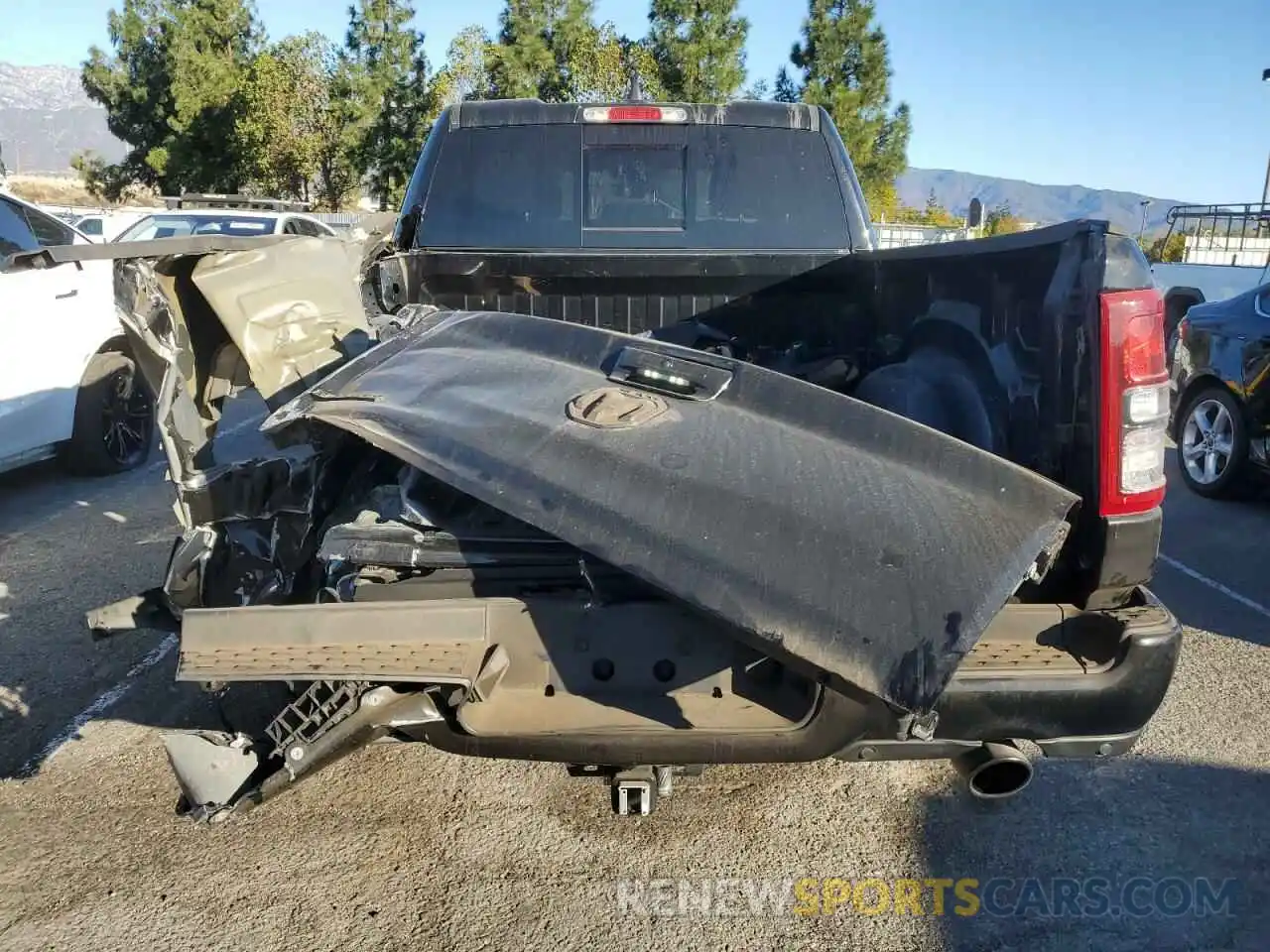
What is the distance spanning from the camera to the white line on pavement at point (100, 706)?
350 cm

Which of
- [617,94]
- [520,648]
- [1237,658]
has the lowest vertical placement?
[1237,658]

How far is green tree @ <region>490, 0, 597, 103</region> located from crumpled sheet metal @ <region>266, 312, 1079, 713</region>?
29.2 m

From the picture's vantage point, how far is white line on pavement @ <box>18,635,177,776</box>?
3504 millimetres

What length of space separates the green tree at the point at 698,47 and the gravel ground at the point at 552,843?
93.9 ft

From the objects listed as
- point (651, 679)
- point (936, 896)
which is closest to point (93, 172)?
point (651, 679)

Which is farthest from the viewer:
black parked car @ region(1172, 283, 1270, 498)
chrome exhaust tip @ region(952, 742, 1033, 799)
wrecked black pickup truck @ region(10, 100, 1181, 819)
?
black parked car @ region(1172, 283, 1270, 498)

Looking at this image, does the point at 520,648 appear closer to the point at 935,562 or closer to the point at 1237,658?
the point at 935,562

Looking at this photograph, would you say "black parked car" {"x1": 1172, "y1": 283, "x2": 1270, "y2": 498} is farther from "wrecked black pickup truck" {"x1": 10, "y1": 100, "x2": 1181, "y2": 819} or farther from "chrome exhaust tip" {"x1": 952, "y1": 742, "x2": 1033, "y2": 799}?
"chrome exhaust tip" {"x1": 952, "y1": 742, "x2": 1033, "y2": 799}

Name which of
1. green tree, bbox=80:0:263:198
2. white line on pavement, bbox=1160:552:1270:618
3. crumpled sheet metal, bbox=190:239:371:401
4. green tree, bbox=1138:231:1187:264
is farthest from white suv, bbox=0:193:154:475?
green tree, bbox=80:0:263:198

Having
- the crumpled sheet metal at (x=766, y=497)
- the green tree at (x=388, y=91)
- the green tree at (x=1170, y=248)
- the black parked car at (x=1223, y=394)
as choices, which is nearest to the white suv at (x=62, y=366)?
the crumpled sheet metal at (x=766, y=497)

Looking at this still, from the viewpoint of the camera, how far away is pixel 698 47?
29.5 meters

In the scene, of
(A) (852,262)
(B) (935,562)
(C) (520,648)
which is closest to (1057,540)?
(B) (935,562)

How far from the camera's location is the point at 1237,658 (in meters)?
4.41

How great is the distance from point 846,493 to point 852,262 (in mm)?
1775
